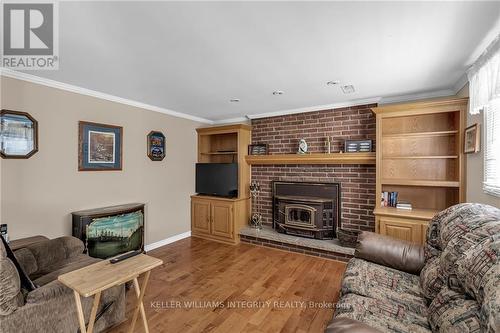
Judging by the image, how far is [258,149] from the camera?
438 cm

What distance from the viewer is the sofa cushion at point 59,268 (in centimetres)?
186

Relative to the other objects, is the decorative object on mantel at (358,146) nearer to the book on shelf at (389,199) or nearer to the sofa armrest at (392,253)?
the book on shelf at (389,199)

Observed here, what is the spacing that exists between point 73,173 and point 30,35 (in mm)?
1679

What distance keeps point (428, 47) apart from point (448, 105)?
1.25 metres

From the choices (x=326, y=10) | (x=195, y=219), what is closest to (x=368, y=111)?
(x=326, y=10)

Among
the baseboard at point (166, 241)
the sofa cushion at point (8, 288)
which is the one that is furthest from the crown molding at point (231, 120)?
the sofa cushion at point (8, 288)

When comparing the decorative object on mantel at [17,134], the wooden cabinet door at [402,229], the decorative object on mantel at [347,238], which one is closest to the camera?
the decorative object on mantel at [17,134]

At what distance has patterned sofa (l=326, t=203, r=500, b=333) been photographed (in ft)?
3.53

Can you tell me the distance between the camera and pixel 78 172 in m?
2.94

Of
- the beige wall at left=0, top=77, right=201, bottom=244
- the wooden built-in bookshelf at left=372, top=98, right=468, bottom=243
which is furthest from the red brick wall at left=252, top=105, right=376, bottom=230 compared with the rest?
the beige wall at left=0, top=77, right=201, bottom=244

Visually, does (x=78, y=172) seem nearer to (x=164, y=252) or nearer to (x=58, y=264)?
(x=58, y=264)

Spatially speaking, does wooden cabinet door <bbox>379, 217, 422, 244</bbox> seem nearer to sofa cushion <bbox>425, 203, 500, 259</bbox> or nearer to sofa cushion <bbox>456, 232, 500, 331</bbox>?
sofa cushion <bbox>425, 203, 500, 259</bbox>

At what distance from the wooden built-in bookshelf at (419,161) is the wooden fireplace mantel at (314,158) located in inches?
9.4

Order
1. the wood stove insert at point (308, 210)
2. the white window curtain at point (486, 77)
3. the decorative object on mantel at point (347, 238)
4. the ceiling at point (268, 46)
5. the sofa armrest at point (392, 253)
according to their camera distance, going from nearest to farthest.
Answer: the ceiling at point (268, 46) < the white window curtain at point (486, 77) < the sofa armrest at point (392, 253) < the decorative object on mantel at point (347, 238) < the wood stove insert at point (308, 210)
